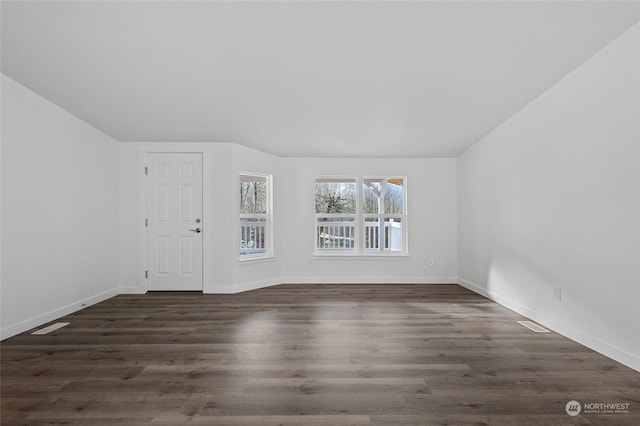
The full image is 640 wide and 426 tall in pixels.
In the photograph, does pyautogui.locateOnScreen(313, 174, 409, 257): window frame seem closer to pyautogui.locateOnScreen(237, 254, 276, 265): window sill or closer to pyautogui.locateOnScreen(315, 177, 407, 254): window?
pyautogui.locateOnScreen(315, 177, 407, 254): window

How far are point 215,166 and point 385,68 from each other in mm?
3039

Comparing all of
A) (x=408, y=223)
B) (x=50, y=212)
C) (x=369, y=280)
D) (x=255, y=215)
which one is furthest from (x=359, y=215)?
(x=50, y=212)

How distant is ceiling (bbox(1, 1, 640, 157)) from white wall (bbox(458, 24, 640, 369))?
0.29 meters

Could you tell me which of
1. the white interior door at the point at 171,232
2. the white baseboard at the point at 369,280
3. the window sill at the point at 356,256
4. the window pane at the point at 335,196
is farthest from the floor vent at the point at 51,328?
the window pane at the point at 335,196

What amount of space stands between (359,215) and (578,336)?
3417 mm

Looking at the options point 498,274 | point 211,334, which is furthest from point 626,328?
point 211,334

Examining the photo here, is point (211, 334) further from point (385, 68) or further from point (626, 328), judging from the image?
point (626, 328)

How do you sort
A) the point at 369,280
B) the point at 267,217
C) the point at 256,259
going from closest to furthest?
the point at 256,259 → the point at 267,217 → the point at 369,280

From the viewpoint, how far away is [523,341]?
2820 millimetres

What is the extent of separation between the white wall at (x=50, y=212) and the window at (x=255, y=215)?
6.33ft

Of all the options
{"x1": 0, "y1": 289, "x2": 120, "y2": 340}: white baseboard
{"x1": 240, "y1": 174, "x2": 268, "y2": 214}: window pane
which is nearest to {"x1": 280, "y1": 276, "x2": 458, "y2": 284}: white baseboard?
{"x1": 240, "y1": 174, "x2": 268, "y2": 214}: window pane

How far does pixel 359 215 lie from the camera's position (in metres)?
→ 5.56

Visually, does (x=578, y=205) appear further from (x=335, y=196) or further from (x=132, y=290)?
(x=132, y=290)

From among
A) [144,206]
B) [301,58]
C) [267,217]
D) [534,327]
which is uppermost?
[301,58]
